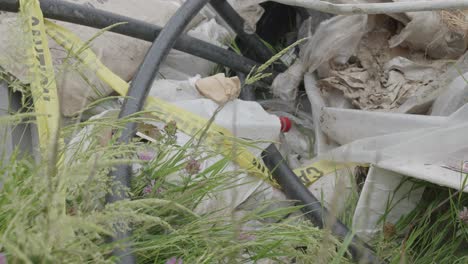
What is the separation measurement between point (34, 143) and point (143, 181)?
33 cm

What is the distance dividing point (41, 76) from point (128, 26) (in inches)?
16.3

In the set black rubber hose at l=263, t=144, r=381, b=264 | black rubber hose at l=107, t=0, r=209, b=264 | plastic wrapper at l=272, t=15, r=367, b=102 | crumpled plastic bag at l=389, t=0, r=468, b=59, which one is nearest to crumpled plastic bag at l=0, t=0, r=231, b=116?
black rubber hose at l=107, t=0, r=209, b=264

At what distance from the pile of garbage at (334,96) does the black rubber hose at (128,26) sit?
2.6 inches

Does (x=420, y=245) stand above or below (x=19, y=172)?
below

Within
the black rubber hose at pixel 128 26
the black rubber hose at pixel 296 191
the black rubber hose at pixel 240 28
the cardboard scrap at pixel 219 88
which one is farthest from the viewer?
the black rubber hose at pixel 240 28

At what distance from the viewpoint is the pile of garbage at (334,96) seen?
5.11 feet

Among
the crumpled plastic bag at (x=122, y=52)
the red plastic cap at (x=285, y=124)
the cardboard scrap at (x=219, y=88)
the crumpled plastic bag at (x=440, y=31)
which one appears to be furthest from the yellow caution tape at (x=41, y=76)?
the crumpled plastic bag at (x=440, y=31)

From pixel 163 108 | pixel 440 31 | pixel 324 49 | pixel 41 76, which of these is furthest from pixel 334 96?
pixel 41 76

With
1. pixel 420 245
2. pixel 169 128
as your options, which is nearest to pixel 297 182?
pixel 420 245

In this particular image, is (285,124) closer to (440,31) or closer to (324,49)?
(324,49)

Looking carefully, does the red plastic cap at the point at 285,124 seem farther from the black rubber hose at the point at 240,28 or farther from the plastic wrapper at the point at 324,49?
the black rubber hose at the point at 240,28

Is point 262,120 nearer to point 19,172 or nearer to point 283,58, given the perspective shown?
point 283,58

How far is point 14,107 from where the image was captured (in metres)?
1.61

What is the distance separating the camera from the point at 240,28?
85.0 inches
